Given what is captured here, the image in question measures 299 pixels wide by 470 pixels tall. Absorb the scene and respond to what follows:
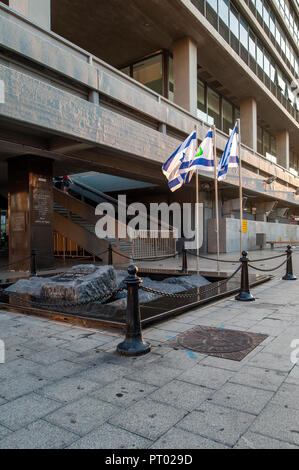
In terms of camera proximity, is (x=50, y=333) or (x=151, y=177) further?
(x=151, y=177)

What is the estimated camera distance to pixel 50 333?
5301 mm

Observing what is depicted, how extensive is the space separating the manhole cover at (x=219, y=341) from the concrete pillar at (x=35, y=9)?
1116 cm

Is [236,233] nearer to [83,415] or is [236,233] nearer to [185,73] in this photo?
[185,73]

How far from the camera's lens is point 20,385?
3.41m

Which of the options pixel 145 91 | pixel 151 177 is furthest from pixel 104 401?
pixel 151 177

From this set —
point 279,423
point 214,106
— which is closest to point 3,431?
point 279,423

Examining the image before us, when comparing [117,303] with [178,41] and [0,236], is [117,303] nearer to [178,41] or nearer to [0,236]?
[178,41]

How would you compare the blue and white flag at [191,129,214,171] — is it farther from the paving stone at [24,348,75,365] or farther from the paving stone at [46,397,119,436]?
the paving stone at [46,397,119,436]

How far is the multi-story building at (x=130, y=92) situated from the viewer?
10.9 metres

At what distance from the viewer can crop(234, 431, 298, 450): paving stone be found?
233 cm

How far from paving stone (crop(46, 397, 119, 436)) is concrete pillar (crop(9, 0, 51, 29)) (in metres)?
12.1

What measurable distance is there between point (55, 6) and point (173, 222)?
627 inches

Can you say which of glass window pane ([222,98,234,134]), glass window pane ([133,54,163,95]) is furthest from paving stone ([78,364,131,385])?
glass window pane ([222,98,234,134])

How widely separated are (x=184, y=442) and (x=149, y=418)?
0.42m
